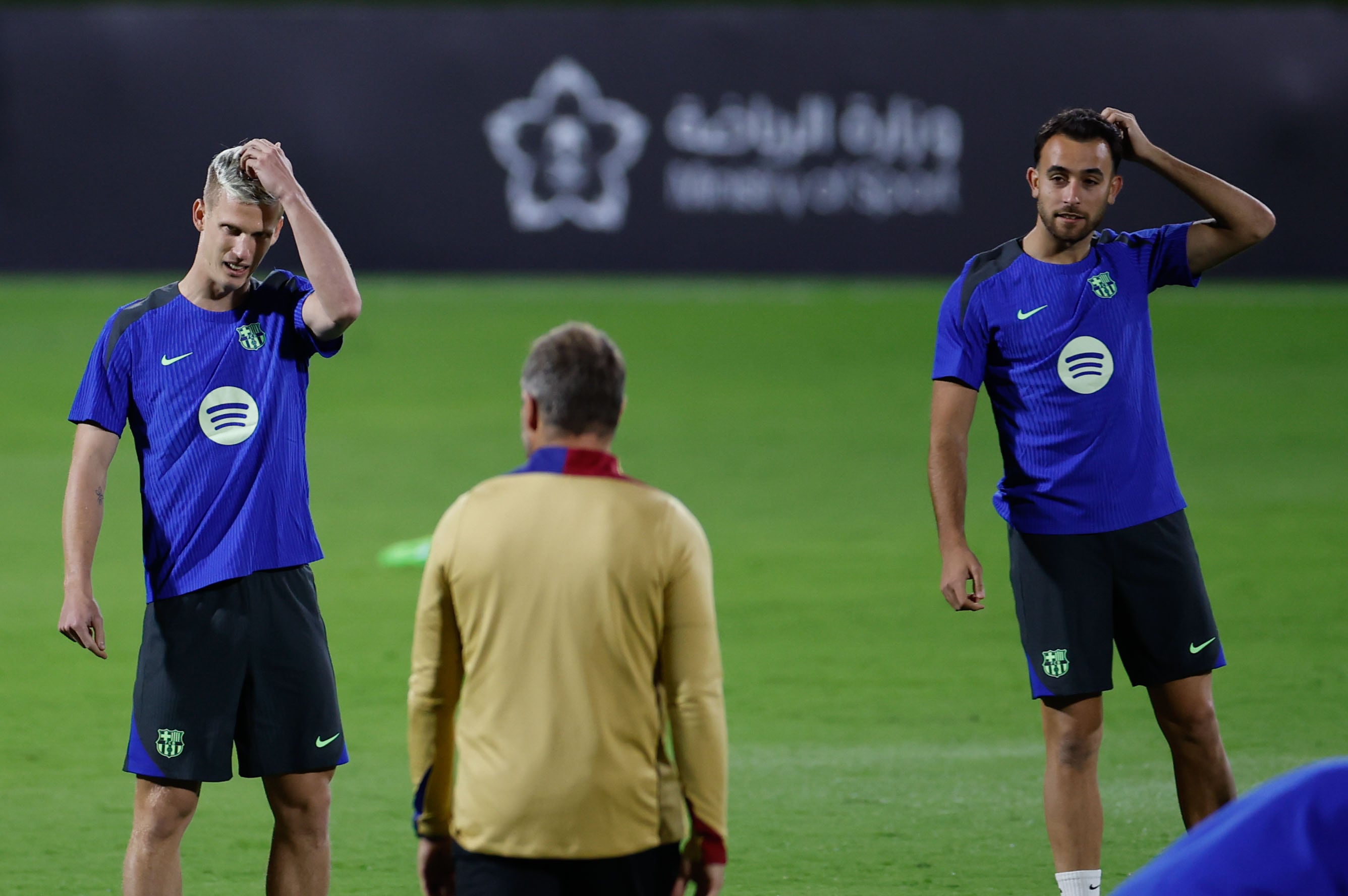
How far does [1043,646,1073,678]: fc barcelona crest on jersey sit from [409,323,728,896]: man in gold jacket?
6.05 feet

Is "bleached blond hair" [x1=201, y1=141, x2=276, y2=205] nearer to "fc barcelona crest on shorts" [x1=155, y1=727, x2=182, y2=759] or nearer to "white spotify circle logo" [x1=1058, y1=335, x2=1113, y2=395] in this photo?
"fc barcelona crest on shorts" [x1=155, y1=727, x2=182, y2=759]

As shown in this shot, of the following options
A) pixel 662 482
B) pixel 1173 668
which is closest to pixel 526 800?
pixel 1173 668

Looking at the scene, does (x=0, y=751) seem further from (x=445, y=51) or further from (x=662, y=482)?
(x=445, y=51)

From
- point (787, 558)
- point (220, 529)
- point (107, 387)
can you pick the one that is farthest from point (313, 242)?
point (787, 558)

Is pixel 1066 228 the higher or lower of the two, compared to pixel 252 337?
higher

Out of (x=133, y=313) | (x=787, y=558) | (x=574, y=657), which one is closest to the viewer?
(x=574, y=657)

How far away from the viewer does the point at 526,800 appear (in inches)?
128

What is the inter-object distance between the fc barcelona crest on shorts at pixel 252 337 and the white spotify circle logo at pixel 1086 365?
2.16 metres

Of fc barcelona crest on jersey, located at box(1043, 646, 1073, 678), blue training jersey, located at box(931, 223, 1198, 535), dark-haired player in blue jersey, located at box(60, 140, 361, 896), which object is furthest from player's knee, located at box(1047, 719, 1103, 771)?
dark-haired player in blue jersey, located at box(60, 140, 361, 896)

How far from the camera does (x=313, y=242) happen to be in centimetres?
432

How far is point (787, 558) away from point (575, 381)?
691cm

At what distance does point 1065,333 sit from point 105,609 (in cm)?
577

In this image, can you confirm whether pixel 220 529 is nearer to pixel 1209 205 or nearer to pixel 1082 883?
pixel 1082 883

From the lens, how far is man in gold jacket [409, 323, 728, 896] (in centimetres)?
324
